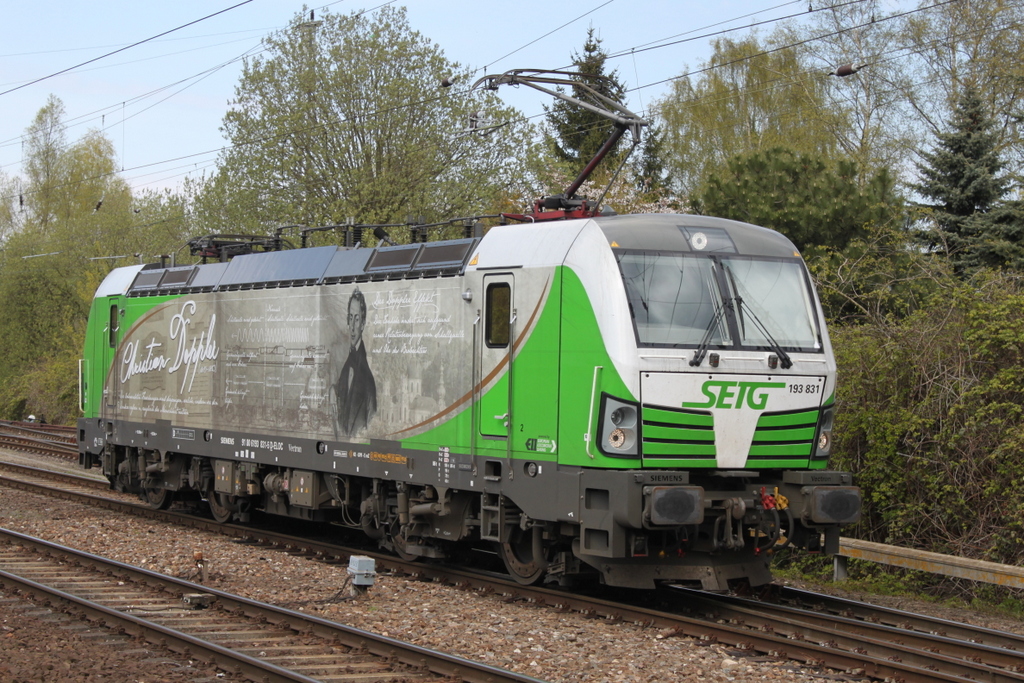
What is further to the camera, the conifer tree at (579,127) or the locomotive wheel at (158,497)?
the conifer tree at (579,127)

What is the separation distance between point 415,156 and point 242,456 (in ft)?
50.4

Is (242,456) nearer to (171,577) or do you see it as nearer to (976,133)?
(171,577)

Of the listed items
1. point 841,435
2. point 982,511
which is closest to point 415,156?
point 841,435

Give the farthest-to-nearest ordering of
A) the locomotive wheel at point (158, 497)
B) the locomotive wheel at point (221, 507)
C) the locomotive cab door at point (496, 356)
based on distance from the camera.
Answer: the locomotive wheel at point (158, 497) → the locomotive wheel at point (221, 507) → the locomotive cab door at point (496, 356)

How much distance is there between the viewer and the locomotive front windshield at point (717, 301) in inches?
360

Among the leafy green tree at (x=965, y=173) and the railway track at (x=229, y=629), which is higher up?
the leafy green tree at (x=965, y=173)

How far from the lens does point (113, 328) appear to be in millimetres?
17047

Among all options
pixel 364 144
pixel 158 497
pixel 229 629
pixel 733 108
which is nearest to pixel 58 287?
pixel 364 144

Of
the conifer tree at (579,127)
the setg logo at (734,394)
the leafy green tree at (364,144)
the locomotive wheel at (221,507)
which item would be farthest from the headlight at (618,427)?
the conifer tree at (579,127)

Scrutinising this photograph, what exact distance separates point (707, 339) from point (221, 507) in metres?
8.28

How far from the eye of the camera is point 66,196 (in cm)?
5869

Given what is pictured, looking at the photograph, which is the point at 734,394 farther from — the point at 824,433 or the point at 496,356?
the point at 496,356

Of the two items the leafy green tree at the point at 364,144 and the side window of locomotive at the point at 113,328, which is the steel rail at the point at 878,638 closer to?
the side window of locomotive at the point at 113,328

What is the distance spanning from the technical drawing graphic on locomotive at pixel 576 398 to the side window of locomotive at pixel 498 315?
2 cm
